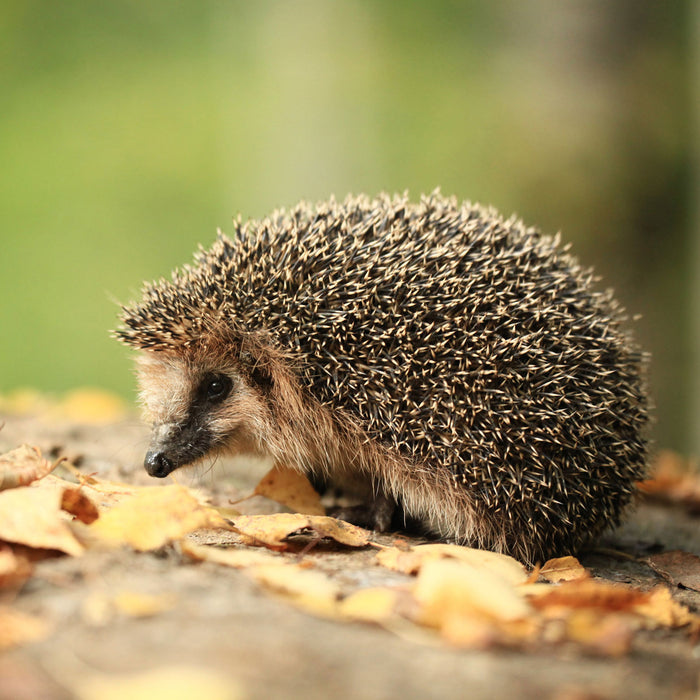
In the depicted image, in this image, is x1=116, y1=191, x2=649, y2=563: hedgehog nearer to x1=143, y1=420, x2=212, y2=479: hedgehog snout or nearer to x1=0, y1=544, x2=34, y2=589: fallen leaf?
x1=143, y1=420, x2=212, y2=479: hedgehog snout

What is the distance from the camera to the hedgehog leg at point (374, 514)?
3.84 meters

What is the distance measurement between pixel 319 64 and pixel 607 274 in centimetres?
590

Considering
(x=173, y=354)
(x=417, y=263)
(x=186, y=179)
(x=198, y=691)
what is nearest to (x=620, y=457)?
(x=417, y=263)

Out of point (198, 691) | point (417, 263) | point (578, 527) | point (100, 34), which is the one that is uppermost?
point (100, 34)

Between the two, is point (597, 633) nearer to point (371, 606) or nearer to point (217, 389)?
point (371, 606)

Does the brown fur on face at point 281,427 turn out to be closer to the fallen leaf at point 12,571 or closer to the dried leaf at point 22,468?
the dried leaf at point 22,468

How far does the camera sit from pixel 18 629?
190cm

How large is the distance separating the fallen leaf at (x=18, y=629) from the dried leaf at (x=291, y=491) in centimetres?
198

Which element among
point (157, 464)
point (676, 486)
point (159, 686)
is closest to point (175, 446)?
point (157, 464)

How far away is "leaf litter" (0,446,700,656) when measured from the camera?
7.08 feet

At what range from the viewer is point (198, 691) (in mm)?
1651

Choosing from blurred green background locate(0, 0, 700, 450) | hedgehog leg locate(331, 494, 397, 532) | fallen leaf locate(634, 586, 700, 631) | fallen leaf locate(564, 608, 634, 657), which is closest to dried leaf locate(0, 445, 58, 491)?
hedgehog leg locate(331, 494, 397, 532)

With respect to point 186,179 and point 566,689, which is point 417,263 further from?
Answer: point 186,179

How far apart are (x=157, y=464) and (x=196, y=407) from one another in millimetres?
361
